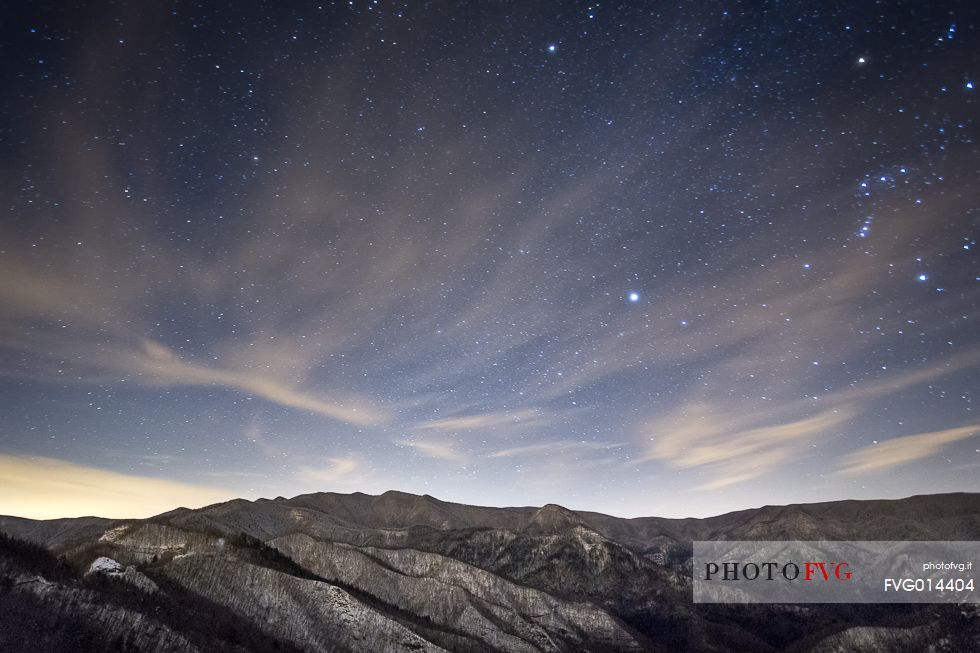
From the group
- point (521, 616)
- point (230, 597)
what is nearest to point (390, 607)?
point (521, 616)

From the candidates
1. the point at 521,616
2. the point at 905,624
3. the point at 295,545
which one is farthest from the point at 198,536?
the point at 905,624

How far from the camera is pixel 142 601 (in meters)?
96.9

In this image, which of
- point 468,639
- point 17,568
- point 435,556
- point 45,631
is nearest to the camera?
point 45,631

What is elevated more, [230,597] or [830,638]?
[230,597]

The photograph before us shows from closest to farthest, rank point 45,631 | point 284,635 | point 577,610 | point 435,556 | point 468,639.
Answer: point 45,631
point 284,635
point 468,639
point 577,610
point 435,556

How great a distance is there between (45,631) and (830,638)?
210 metres

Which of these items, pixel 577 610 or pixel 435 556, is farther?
pixel 435 556

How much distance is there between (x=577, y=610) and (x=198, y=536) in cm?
12414

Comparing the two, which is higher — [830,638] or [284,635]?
[284,635]

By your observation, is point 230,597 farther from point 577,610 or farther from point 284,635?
point 577,610

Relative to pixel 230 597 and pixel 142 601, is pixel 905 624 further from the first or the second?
pixel 142 601

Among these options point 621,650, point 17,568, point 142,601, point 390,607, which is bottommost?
point 621,650

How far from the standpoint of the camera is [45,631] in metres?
69.8

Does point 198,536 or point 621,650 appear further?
point 621,650
